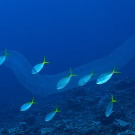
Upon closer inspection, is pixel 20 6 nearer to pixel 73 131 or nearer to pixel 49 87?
pixel 49 87

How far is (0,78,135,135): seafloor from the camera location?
266 inches

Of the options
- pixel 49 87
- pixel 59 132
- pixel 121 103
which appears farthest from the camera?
pixel 49 87

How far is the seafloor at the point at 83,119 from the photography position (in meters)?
6.76

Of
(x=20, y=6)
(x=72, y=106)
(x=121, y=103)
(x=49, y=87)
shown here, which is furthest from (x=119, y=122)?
(x=20, y=6)

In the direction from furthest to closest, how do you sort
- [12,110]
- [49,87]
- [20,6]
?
Answer: 1. [20,6]
2. [49,87]
3. [12,110]

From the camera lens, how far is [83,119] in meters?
9.87

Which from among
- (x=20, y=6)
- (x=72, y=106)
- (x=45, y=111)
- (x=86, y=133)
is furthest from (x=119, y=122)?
(x=20, y=6)

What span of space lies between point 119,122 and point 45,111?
6.79 metres

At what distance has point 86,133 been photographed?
22.3ft

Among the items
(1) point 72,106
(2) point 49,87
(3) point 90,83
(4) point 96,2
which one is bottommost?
(1) point 72,106

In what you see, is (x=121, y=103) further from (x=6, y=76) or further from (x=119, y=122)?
(x=6, y=76)

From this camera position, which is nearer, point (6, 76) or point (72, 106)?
point (72, 106)

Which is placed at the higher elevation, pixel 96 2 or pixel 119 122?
pixel 96 2

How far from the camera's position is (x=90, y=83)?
25.1 metres
